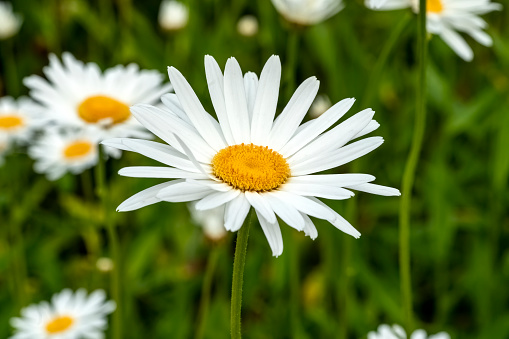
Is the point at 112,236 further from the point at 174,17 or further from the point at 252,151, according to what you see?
the point at 174,17

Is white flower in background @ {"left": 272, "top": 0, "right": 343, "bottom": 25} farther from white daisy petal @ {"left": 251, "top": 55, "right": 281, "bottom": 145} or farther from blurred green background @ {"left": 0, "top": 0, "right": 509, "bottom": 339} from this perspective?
white daisy petal @ {"left": 251, "top": 55, "right": 281, "bottom": 145}

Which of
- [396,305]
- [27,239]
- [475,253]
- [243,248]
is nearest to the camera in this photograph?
[243,248]

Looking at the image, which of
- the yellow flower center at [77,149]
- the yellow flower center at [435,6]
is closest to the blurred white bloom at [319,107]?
the yellow flower center at [435,6]

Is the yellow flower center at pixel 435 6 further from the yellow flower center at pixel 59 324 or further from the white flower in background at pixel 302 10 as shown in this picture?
the yellow flower center at pixel 59 324

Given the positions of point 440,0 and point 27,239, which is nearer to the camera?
point 440,0

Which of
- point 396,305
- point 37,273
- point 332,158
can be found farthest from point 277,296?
point 332,158

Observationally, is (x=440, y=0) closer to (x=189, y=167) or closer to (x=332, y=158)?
(x=332, y=158)
